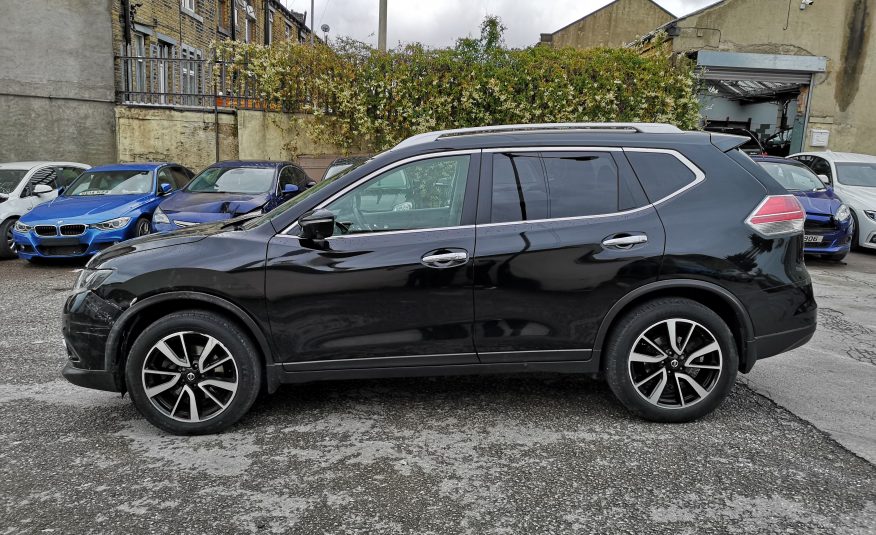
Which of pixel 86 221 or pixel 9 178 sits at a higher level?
pixel 9 178

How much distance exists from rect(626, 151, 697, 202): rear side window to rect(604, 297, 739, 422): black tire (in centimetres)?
66

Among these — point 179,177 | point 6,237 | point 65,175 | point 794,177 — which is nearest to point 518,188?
point 794,177

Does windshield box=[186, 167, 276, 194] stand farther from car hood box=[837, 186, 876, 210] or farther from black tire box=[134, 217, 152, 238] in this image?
car hood box=[837, 186, 876, 210]

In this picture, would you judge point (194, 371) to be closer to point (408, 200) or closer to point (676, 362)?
point (408, 200)

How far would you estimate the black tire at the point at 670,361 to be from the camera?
12.2ft

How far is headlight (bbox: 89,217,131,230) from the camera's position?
9070 millimetres

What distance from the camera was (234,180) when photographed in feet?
33.0

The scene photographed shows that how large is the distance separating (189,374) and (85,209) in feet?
22.5

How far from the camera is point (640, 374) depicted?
3.82 m

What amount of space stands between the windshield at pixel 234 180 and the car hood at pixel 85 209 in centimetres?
85

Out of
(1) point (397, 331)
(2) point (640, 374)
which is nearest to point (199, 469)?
(1) point (397, 331)

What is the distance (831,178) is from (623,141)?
10375 mm

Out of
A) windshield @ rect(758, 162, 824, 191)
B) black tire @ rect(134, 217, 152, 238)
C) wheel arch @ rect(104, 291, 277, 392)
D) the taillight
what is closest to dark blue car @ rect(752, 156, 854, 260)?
windshield @ rect(758, 162, 824, 191)

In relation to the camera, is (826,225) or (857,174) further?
(857,174)
